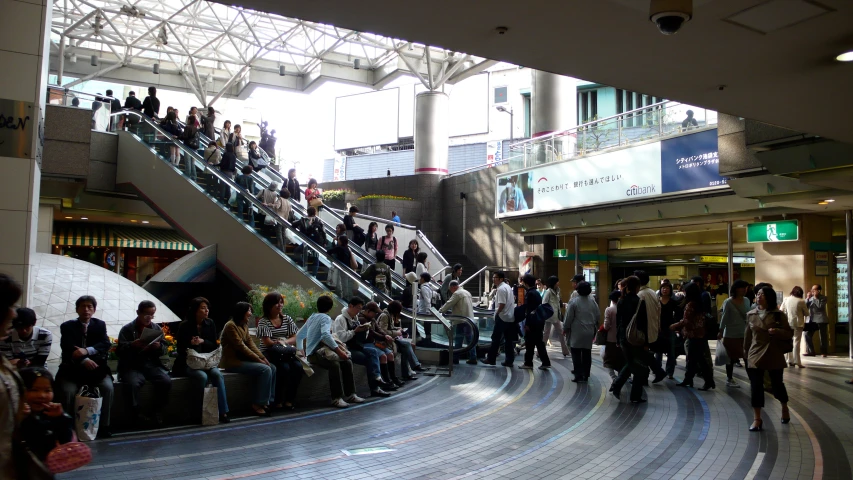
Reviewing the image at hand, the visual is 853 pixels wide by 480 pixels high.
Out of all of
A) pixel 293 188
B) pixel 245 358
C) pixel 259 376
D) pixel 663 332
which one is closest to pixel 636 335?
pixel 663 332

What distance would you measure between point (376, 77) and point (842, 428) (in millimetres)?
31570

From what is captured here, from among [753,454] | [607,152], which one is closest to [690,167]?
[607,152]

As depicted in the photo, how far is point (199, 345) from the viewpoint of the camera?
7039 mm

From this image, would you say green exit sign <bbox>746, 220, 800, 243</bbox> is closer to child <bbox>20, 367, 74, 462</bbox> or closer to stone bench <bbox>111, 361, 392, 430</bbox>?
stone bench <bbox>111, 361, 392, 430</bbox>

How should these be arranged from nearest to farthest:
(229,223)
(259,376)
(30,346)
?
(30,346)
(259,376)
(229,223)

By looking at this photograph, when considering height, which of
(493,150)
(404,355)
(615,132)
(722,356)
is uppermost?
(493,150)

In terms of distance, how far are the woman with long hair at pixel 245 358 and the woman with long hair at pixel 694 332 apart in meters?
5.81

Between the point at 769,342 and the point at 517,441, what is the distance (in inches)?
113

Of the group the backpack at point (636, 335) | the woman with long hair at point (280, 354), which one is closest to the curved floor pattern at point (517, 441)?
the woman with long hair at point (280, 354)

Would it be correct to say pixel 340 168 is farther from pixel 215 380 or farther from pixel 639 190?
pixel 215 380

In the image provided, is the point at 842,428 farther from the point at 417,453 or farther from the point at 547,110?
the point at 547,110

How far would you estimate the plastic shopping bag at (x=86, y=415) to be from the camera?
607cm

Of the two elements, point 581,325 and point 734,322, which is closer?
point 734,322

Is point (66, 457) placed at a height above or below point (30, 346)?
below
